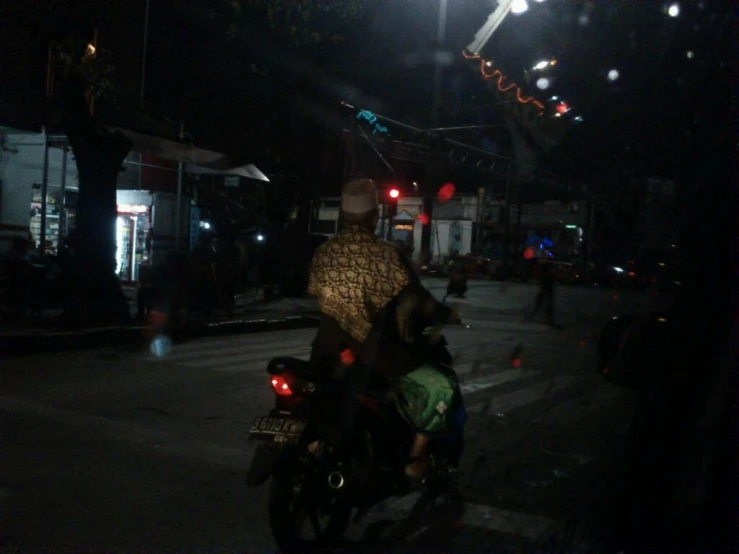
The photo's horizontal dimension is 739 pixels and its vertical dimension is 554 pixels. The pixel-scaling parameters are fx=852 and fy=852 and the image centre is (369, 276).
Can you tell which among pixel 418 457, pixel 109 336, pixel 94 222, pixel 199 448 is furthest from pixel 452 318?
pixel 94 222

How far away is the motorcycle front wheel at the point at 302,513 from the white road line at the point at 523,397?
419 cm

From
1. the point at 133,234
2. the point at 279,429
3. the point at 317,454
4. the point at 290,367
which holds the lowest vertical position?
the point at 317,454

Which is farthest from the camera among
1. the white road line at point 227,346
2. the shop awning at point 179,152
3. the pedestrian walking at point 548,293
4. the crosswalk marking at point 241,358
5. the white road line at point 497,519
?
the pedestrian walking at point 548,293

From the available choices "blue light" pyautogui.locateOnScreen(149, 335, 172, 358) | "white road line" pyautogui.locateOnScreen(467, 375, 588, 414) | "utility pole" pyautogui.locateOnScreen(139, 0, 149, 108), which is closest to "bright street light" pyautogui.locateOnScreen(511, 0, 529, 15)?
"utility pole" pyautogui.locateOnScreen(139, 0, 149, 108)

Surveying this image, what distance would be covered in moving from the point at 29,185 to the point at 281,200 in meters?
7.79

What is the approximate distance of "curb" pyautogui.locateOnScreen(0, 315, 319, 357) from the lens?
39.5 ft

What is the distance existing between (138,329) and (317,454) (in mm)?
10064

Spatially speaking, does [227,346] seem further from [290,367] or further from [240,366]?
[290,367]

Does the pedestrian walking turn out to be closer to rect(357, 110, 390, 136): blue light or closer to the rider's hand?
rect(357, 110, 390, 136): blue light

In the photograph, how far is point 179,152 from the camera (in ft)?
51.9

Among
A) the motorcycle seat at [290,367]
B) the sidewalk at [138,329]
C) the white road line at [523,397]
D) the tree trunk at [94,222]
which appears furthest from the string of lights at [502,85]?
the motorcycle seat at [290,367]

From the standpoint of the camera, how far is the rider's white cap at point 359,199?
5.04 meters

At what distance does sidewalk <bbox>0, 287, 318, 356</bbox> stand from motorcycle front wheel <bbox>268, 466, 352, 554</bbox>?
4.20 metres

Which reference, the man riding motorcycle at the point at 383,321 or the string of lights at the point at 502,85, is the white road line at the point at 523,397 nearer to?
the man riding motorcycle at the point at 383,321
